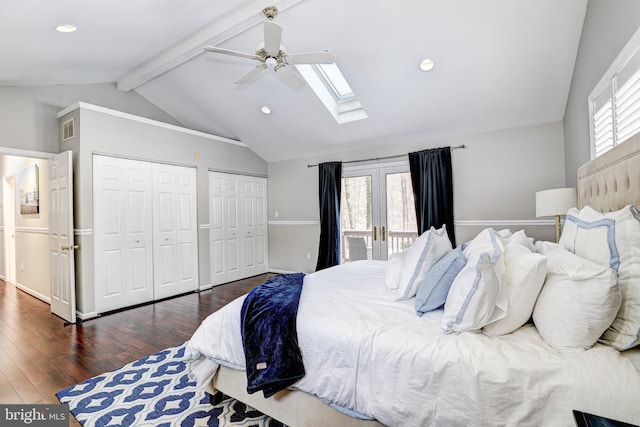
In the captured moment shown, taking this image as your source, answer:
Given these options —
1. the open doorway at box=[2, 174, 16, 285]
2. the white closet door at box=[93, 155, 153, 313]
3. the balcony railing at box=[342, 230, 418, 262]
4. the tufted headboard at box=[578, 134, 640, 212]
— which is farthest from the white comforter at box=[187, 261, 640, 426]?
the open doorway at box=[2, 174, 16, 285]

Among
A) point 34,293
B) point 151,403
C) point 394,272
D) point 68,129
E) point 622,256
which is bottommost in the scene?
point 151,403

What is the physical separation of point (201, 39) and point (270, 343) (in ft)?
11.1

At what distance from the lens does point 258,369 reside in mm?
1624

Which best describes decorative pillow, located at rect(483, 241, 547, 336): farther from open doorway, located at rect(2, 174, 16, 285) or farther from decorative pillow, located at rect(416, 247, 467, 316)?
open doorway, located at rect(2, 174, 16, 285)

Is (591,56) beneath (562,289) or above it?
above

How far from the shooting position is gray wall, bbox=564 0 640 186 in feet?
6.37

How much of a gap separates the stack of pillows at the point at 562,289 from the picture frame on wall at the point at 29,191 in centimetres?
578

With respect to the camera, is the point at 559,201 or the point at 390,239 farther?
the point at 390,239

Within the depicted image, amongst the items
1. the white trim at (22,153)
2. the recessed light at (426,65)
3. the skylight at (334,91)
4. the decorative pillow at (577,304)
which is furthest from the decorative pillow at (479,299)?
the white trim at (22,153)

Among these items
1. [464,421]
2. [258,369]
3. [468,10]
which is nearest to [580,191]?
[468,10]

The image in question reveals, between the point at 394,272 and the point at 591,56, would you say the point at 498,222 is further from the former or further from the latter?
the point at 394,272

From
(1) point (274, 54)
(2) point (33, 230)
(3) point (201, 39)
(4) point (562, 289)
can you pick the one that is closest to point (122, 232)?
(2) point (33, 230)

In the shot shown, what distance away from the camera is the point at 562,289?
4.18ft

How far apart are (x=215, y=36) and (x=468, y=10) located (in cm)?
258
